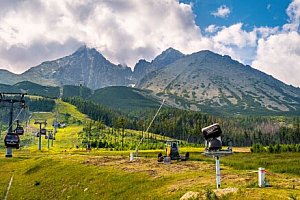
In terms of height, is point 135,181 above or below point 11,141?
below

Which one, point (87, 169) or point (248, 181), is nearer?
point (248, 181)

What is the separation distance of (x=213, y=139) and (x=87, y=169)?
29.8 meters

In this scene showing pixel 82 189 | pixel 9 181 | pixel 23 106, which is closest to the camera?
pixel 82 189

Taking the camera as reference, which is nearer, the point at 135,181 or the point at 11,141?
the point at 135,181

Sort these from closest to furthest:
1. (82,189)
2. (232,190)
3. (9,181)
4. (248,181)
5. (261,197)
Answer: (261,197)
(232,190)
(248,181)
(82,189)
(9,181)

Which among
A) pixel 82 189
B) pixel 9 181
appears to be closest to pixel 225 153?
pixel 82 189

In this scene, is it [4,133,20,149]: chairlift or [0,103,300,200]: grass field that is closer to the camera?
[0,103,300,200]: grass field

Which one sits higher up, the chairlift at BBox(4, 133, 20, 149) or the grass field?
the chairlift at BBox(4, 133, 20, 149)

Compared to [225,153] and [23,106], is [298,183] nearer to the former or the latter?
[225,153]

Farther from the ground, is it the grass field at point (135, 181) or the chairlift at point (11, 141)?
the chairlift at point (11, 141)

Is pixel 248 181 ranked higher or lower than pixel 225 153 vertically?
lower

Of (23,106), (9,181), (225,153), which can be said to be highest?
(23,106)

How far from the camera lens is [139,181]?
132 feet

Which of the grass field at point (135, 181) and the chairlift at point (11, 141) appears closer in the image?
the grass field at point (135, 181)
